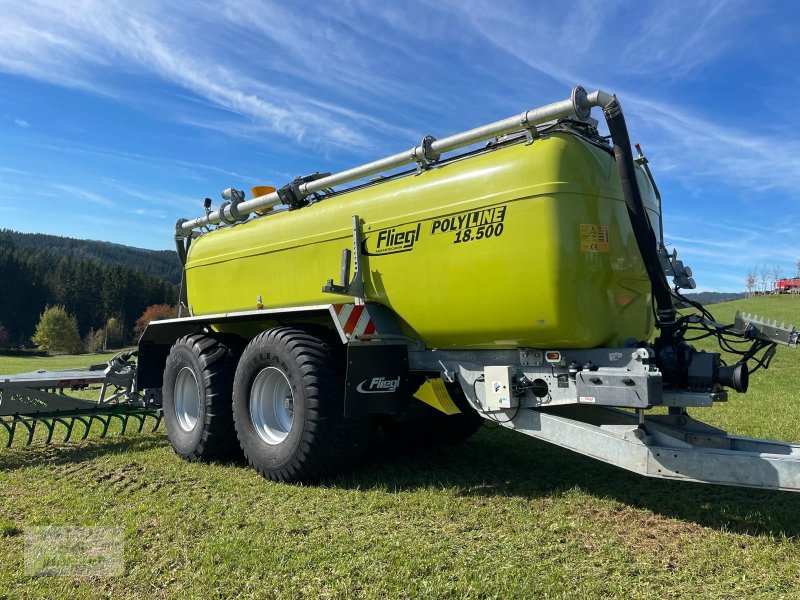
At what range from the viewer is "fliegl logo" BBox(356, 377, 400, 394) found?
4.86 meters

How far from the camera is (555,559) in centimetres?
337

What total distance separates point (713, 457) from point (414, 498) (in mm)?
2056

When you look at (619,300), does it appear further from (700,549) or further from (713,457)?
(700,549)

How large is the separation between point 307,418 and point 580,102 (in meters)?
3.13

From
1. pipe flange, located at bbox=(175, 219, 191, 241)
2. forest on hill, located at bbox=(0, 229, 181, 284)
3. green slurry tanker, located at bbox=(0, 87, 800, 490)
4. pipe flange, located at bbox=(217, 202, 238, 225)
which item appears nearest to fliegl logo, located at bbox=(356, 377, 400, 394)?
green slurry tanker, located at bbox=(0, 87, 800, 490)

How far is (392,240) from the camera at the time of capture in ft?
16.2

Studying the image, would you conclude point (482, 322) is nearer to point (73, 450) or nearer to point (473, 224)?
point (473, 224)

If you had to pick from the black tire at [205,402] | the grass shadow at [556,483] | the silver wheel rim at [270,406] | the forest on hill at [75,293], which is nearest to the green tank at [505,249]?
the silver wheel rim at [270,406]

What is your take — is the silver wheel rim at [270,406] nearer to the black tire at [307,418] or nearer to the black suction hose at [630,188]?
the black tire at [307,418]

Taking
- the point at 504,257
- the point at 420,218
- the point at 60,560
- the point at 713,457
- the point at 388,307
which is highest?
the point at 420,218

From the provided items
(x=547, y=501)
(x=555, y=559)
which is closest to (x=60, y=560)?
(x=555, y=559)

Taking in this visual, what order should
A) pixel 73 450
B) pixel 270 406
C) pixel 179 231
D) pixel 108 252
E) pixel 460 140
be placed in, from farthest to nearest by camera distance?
pixel 108 252 < pixel 179 231 < pixel 73 450 < pixel 270 406 < pixel 460 140

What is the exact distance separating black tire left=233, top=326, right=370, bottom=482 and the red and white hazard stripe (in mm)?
335

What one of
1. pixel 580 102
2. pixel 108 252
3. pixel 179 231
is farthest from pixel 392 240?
pixel 108 252
